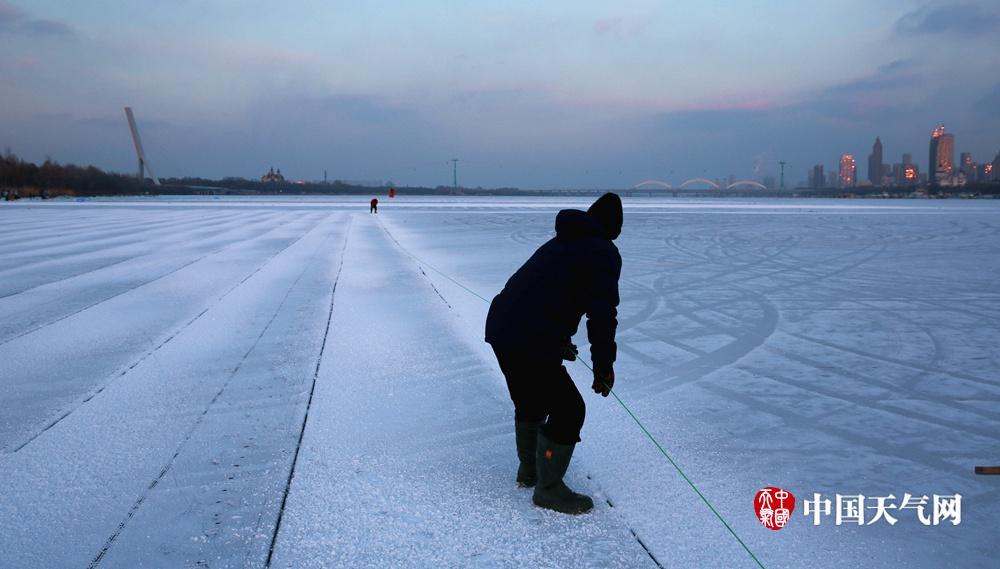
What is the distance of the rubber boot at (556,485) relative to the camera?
12.1 ft

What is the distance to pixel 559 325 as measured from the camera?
11.6 ft

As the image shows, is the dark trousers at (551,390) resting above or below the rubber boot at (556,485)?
above

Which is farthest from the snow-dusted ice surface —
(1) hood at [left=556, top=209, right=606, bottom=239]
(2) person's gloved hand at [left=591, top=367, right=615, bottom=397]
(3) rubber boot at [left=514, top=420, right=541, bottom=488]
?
(1) hood at [left=556, top=209, right=606, bottom=239]

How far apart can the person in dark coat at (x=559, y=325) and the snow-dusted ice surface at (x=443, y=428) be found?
0.32 meters

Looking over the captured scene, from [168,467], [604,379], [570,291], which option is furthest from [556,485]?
[168,467]

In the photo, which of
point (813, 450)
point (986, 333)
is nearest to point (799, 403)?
point (813, 450)

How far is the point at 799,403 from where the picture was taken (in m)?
5.52

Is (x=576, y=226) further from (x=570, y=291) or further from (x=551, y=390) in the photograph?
(x=551, y=390)

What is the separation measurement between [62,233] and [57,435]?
2190 centimetres

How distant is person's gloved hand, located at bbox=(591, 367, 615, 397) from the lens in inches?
139

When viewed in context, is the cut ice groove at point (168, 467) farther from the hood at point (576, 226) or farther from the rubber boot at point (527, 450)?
the hood at point (576, 226)

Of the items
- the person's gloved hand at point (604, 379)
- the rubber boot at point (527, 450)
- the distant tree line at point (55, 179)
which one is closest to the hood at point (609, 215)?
the person's gloved hand at point (604, 379)

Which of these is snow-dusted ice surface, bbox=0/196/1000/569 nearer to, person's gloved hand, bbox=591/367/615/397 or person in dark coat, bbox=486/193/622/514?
person in dark coat, bbox=486/193/622/514

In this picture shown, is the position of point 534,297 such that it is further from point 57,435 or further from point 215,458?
point 57,435
